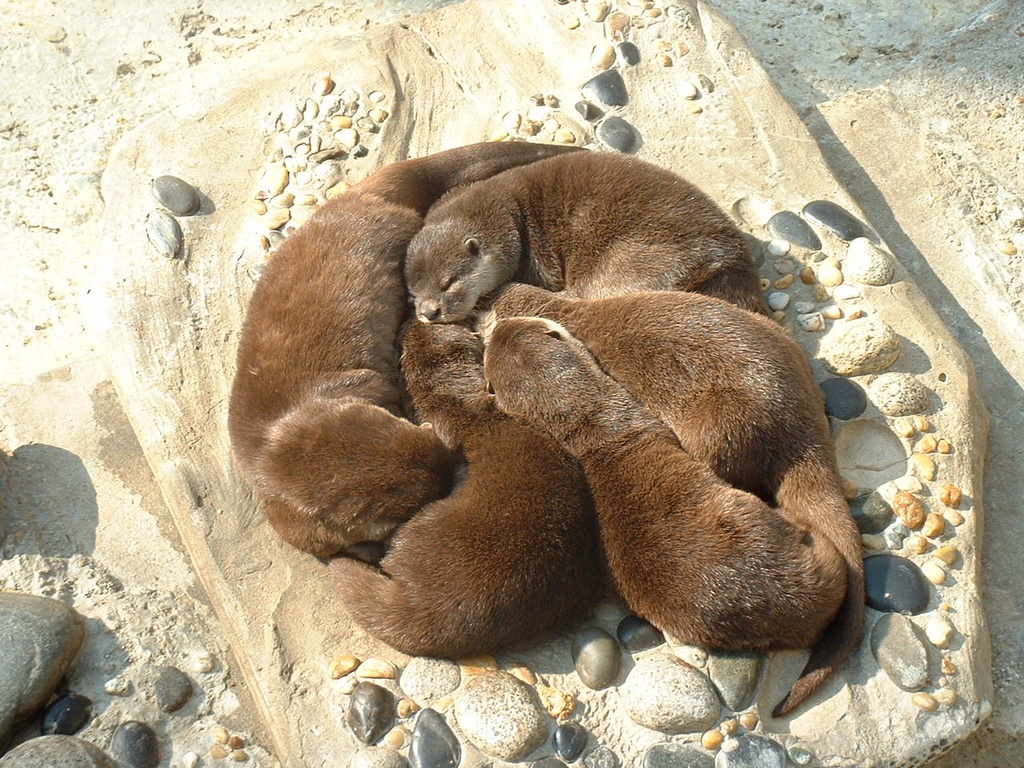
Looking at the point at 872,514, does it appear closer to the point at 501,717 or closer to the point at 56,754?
the point at 501,717

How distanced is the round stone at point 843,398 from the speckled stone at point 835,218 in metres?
0.58

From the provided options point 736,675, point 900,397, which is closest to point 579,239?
point 900,397

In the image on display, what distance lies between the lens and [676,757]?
7.60 feet

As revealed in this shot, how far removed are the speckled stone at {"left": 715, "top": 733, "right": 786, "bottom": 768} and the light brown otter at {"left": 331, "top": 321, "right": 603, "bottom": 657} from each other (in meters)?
0.44

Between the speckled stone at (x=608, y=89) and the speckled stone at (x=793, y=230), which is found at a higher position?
the speckled stone at (x=608, y=89)

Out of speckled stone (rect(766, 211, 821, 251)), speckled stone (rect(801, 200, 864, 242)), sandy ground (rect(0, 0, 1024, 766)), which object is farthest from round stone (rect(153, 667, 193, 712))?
speckled stone (rect(801, 200, 864, 242))

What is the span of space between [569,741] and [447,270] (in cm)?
139

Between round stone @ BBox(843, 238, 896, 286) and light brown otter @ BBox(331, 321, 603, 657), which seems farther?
round stone @ BBox(843, 238, 896, 286)

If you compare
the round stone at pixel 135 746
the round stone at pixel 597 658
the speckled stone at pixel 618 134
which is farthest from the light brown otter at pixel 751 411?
the round stone at pixel 135 746

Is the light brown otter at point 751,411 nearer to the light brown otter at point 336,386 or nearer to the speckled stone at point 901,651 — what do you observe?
the speckled stone at point 901,651

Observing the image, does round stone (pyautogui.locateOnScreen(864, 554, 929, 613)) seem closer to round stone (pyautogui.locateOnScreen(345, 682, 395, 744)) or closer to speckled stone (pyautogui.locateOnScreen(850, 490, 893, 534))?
speckled stone (pyautogui.locateOnScreen(850, 490, 893, 534))

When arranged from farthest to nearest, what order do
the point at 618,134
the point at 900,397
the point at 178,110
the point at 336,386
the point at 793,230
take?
the point at 178,110 → the point at 618,134 → the point at 793,230 → the point at 900,397 → the point at 336,386

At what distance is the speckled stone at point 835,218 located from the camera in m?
3.22

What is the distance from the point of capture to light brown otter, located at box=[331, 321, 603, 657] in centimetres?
236
